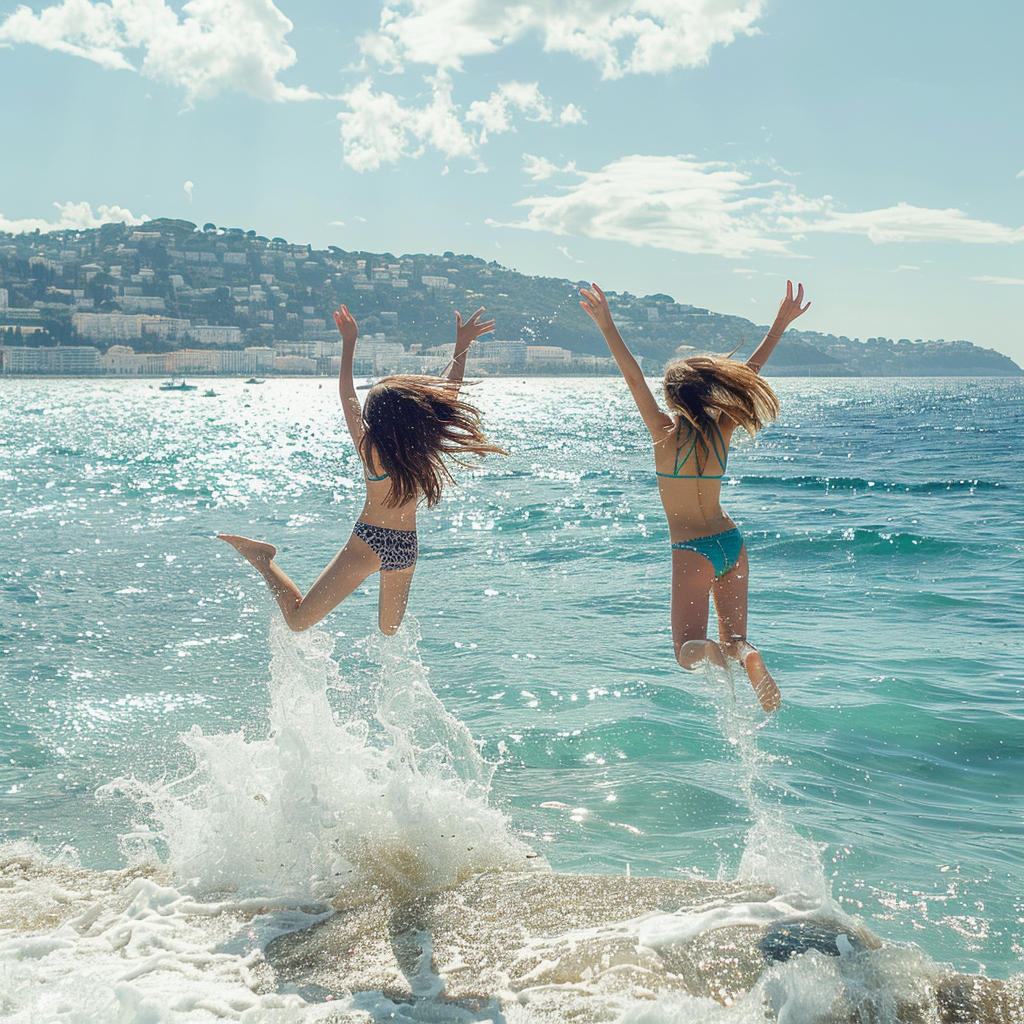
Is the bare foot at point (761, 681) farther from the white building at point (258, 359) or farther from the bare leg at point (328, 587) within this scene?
the white building at point (258, 359)

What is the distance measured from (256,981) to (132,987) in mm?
475

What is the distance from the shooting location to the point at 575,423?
61.6 meters

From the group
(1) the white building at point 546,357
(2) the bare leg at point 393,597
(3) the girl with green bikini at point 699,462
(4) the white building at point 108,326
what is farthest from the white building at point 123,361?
(3) the girl with green bikini at point 699,462

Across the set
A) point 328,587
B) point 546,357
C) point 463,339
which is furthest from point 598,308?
point 546,357

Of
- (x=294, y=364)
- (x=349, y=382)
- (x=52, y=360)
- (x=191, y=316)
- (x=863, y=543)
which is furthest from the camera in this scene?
(x=294, y=364)

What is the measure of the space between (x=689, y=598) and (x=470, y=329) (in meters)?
2.15

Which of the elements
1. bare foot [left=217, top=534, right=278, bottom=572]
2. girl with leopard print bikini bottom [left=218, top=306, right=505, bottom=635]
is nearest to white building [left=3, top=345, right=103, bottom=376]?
bare foot [left=217, top=534, right=278, bottom=572]

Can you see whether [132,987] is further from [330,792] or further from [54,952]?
[330,792]

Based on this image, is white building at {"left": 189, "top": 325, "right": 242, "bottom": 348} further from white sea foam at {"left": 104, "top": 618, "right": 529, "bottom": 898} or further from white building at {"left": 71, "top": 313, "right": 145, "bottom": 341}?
white sea foam at {"left": 104, "top": 618, "right": 529, "bottom": 898}

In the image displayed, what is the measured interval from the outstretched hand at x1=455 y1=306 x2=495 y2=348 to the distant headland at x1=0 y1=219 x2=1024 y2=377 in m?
95.3

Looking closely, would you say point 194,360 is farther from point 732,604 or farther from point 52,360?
point 732,604

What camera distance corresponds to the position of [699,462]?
488 cm

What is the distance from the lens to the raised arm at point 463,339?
17.9 ft

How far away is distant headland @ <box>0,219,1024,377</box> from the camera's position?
11050cm
